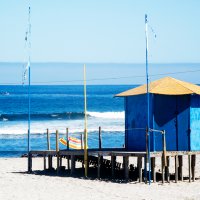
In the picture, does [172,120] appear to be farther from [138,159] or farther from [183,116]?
[138,159]

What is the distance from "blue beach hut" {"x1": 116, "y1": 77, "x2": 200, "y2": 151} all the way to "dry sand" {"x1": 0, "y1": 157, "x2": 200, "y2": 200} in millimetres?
1652

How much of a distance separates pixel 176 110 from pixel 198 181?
11.5 ft

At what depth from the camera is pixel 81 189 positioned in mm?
20953

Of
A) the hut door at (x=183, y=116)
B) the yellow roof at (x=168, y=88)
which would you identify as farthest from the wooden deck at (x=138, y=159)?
the yellow roof at (x=168, y=88)

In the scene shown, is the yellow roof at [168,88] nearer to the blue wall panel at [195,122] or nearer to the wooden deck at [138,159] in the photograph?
the blue wall panel at [195,122]

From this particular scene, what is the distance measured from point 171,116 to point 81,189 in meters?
4.69

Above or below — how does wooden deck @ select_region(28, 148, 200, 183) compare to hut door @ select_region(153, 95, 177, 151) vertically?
below

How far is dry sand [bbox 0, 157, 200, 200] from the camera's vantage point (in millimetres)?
19672

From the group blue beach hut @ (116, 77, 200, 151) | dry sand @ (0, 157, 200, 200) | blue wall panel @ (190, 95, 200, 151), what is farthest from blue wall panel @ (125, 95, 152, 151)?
blue wall panel @ (190, 95, 200, 151)

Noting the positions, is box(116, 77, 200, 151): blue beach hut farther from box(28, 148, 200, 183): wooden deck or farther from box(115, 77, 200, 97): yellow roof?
box(28, 148, 200, 183): wooden deck

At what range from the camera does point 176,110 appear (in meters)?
22.7

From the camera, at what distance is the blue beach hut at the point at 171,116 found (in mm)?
22578

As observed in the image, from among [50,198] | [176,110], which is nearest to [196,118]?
[176,110]

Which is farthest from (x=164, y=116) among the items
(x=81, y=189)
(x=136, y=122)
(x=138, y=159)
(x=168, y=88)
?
(x=81, y=189)
